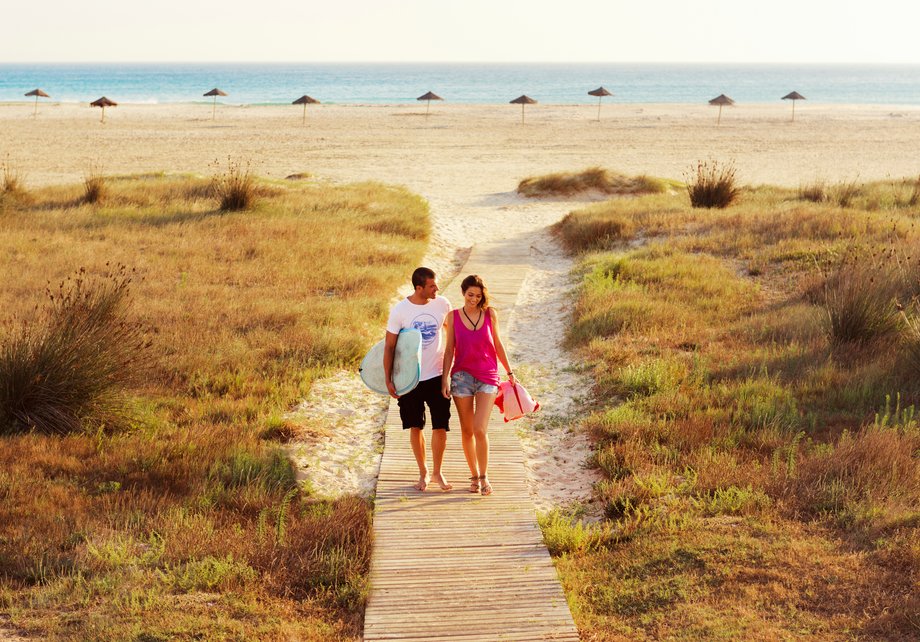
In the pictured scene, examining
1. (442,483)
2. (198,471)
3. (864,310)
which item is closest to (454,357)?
(442,483)

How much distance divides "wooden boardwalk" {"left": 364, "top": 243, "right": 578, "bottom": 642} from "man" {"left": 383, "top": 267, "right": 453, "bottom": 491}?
0.37m

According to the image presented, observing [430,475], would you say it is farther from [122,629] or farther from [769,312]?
[769,312]

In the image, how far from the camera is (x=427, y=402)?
593cm

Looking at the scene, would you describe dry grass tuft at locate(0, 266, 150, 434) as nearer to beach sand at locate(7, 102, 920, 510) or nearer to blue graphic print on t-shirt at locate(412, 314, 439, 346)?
beach sand at locate(7, 102, 920, 510)

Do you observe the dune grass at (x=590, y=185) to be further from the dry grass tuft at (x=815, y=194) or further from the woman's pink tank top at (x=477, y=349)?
the woman's pink tank top at (x=477, y=349)

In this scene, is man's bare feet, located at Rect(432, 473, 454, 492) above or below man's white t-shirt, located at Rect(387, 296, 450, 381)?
below

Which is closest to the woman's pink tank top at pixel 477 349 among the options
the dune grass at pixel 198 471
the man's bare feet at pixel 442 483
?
the man's bare feet at pixel 442 483

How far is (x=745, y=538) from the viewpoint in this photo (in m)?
5.10

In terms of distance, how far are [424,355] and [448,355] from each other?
17 centimetres

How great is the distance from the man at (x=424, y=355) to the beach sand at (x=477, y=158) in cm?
78

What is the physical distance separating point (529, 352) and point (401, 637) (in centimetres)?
594

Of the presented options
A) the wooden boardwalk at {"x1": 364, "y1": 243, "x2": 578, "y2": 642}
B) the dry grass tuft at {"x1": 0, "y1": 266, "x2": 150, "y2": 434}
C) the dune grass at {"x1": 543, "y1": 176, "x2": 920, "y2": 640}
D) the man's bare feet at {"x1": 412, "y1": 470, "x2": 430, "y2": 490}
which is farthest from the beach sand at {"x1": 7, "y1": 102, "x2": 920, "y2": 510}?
the dry grass tuft at {"x1": 0, "y1": 266, "x2": 150, "y2": 434}

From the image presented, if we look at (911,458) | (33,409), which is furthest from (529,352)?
(33,409)

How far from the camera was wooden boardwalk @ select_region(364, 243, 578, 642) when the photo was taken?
436cm
